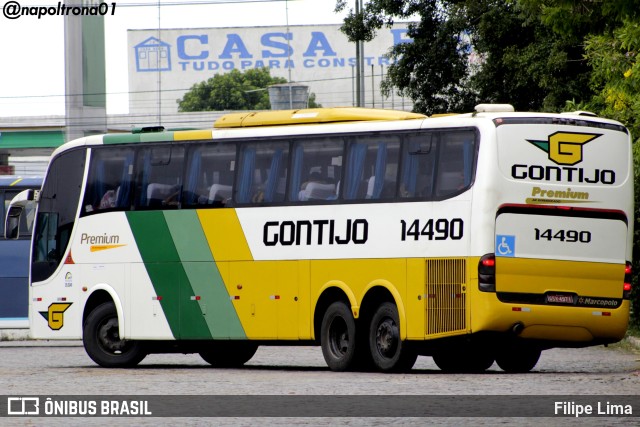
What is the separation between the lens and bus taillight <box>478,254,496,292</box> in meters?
17.6

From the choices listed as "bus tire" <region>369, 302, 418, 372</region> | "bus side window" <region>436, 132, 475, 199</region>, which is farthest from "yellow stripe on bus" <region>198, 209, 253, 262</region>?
"bus side window" <region>436, 132, 475, 199</region>

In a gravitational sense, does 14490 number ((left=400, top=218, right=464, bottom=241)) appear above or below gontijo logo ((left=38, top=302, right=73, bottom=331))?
above

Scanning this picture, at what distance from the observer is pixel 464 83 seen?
3753cm

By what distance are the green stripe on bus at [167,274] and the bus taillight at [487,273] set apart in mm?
4887

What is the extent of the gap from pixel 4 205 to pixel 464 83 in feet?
40.3

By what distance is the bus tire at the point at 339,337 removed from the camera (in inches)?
749

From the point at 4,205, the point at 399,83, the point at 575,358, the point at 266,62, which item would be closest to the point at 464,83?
the point at 399,83

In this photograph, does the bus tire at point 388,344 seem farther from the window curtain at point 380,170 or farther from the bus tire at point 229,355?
the bus tire at point 229,355

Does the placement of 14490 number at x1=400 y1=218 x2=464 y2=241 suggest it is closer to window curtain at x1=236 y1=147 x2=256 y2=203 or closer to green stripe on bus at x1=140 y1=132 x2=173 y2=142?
window curtain at x1=236 y1=147 x2=256 y2=203

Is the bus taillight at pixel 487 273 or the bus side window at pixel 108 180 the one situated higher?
the bus side window at pixel 108 180

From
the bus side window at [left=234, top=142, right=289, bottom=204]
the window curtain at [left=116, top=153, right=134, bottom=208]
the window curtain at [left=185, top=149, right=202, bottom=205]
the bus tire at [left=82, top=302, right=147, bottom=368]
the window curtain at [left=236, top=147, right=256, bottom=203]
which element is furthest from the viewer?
the window curtain at [left=116, top=153, right=134, bottom=208]

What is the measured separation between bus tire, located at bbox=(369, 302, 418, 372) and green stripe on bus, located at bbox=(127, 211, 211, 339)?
3038 mm

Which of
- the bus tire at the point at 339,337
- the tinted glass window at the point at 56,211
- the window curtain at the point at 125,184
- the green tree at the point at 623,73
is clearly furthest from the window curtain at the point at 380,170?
the tinted glass window at the point at 56,211

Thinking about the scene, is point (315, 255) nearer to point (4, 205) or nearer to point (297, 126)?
point (297, 126)
